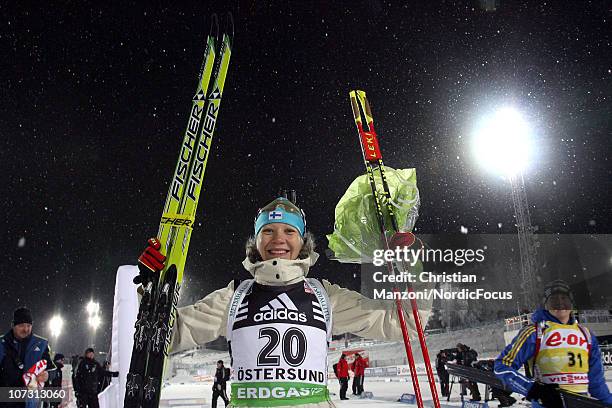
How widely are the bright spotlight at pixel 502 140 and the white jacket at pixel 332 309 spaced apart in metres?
20.6

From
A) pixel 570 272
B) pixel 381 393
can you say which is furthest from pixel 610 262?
pixel 381 393

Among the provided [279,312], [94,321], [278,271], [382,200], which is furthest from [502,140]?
[279,312]

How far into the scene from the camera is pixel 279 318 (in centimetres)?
302

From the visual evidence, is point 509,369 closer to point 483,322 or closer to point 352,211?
point 352,211

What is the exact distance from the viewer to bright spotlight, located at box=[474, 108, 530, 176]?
22953 millimetres

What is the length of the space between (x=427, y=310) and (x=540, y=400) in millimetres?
1379

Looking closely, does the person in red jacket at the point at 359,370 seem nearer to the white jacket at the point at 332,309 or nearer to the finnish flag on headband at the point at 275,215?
the white jacket at the point at 332,309

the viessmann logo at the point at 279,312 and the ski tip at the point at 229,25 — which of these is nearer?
the viessmann logo at the point at 279,312

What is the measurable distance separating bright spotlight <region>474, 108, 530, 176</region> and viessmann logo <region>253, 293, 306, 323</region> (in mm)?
21114

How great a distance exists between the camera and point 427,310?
3.35m

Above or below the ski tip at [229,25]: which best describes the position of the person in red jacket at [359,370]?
below

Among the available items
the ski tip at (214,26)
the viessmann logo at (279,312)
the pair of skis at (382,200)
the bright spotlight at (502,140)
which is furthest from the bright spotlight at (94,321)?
the viessmann logo at (279,312)

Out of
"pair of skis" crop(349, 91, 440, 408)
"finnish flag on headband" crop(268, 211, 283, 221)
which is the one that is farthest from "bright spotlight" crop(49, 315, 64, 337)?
"finnish flag on headband" crop(268, 211, 283, 221)

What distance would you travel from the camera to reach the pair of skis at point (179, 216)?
4.91 metres
